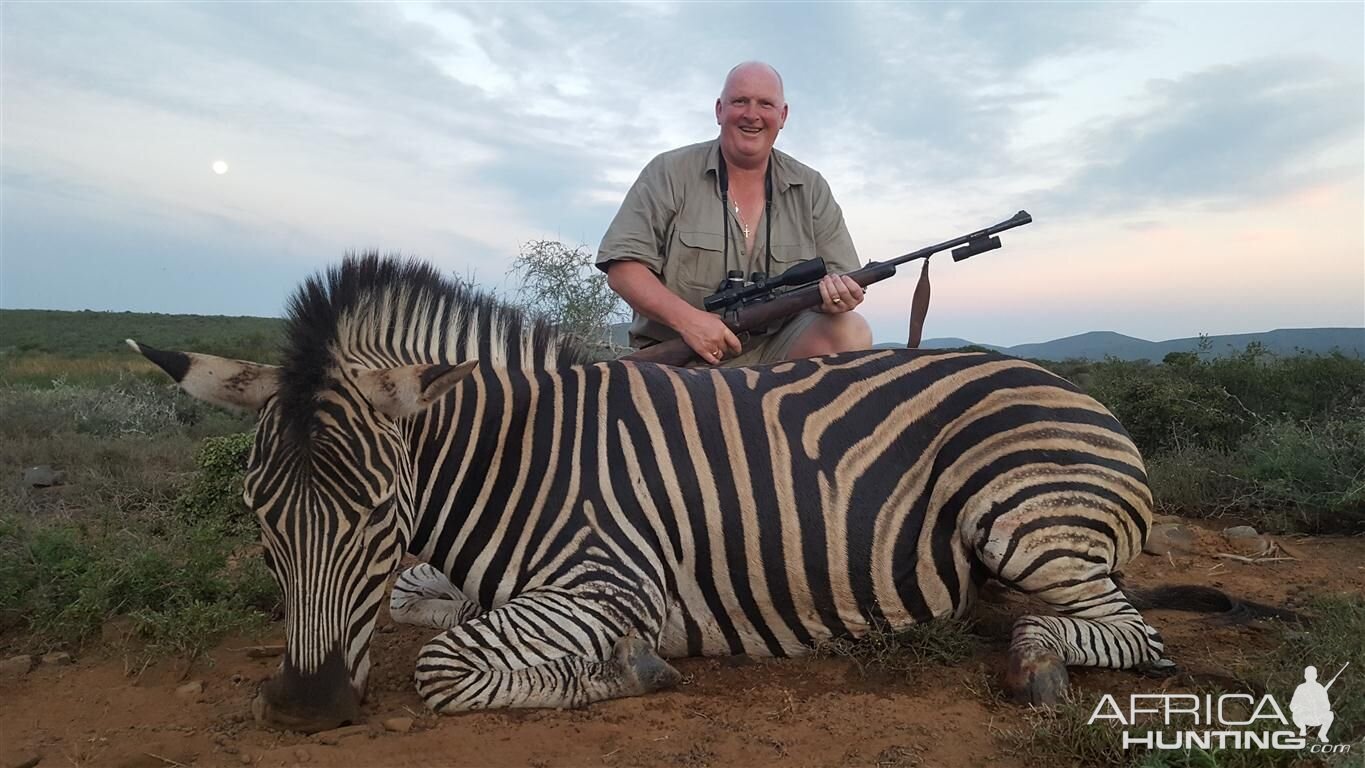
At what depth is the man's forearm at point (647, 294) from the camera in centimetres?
476

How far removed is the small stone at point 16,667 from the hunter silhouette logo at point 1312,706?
441cm

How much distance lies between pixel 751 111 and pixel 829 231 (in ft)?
3.28

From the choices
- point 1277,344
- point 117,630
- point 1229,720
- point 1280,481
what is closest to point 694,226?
point 117,630

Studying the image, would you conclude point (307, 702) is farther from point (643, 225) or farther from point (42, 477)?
point (42, 477)

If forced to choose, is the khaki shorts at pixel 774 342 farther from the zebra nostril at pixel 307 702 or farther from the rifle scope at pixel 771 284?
the zebra nostril at pixel 307 702

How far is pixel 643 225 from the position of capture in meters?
5.29

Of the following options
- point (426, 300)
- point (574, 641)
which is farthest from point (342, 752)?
point (426, 300)

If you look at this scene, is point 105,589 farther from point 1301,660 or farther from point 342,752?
point 1301,660

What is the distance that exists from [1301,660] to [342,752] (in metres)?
3.19

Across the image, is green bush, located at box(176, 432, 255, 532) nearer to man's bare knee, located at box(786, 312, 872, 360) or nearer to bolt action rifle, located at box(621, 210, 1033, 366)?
bolt action rifle, located at box(621, 210, 1033, 366)

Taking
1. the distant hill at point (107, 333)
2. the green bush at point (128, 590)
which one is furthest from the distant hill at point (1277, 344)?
the distant hill at point (107, 333)

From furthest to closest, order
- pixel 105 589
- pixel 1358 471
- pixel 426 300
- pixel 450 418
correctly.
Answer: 1. pixel 1358 471
2. pixel 105 589
3. pixel 426 300
4. pixel 450 418

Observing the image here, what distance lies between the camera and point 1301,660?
2902 mm

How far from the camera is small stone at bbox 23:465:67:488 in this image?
261 inches
